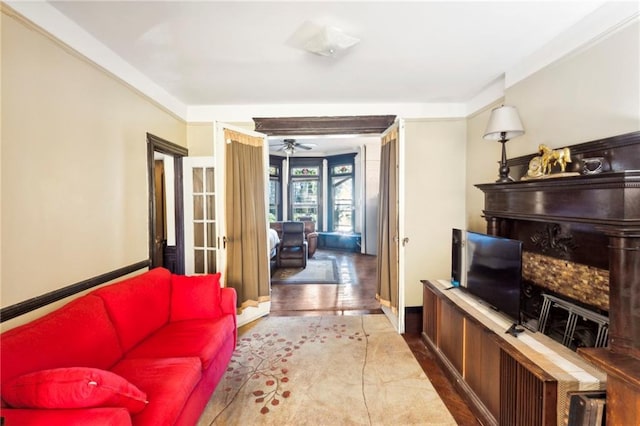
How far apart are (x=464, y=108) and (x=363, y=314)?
2.88m

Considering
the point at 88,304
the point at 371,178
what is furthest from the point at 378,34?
the point at 371,178

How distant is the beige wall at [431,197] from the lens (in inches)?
128

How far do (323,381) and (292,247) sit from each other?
3639 mm

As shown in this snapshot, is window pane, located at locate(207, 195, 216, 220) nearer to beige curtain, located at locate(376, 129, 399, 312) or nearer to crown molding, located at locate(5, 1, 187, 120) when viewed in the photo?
crown molding, located at locate(5, 1, 187, 120)

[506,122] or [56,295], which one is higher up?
[506,122]

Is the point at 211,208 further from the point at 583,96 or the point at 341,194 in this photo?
the point at 341,194

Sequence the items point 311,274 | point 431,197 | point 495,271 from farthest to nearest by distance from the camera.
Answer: point 311,274, point 431,197, point 495,271

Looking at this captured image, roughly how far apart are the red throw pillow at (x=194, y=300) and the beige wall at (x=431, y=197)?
224 cm

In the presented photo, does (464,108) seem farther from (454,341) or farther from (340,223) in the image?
(340,223)

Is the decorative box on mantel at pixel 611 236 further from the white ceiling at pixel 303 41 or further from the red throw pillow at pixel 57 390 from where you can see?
the red throw pillow at pixel 57 390

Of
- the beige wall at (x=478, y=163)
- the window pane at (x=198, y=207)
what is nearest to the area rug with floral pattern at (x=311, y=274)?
→ the window pane at (x=198, y=207)

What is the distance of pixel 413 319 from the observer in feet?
10.4

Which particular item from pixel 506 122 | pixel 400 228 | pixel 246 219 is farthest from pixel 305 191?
pixel 506 122

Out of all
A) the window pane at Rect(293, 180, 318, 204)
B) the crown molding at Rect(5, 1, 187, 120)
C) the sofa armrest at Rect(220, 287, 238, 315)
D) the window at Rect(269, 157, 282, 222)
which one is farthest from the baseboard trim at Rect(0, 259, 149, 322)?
the window pane at Rect(293, 180, 318, 204)
